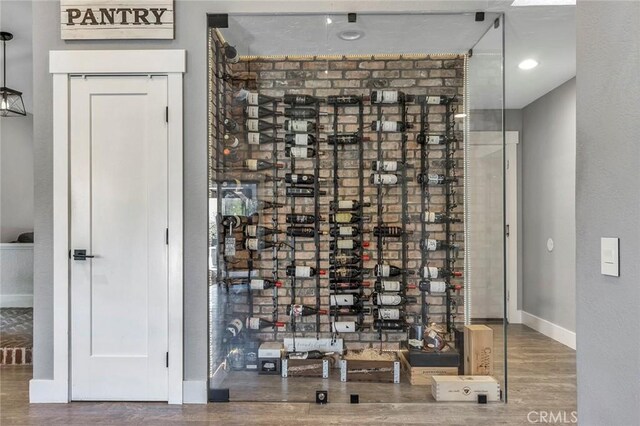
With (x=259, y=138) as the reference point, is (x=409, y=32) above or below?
above

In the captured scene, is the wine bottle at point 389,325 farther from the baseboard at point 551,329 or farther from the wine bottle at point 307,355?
the baseboard at point 551,329

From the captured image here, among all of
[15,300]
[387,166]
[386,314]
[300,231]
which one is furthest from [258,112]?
[15,300]

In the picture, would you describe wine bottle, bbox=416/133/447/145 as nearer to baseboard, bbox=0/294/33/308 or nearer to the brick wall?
the brick wall

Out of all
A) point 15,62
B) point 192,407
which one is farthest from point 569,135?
point 15,62

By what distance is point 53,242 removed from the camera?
2721 mm

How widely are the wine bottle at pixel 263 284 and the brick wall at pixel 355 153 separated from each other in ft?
0.13

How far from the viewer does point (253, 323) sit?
317 centimetres

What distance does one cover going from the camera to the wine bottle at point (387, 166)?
10.6ft

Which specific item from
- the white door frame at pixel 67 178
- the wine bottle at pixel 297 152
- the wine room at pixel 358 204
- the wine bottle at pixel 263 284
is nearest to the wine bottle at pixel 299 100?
the wine room at pixel 358 204

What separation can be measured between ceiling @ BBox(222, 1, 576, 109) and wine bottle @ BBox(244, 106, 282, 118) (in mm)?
398

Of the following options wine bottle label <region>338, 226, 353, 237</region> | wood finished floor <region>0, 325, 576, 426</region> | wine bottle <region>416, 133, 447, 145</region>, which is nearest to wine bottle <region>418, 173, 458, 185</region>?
wine bottle <region>416, 133, 447, 145</region>

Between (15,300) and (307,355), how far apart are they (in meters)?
3.81

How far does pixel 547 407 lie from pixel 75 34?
12.8 ft

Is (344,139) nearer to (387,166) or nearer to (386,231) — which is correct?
(387,166)
